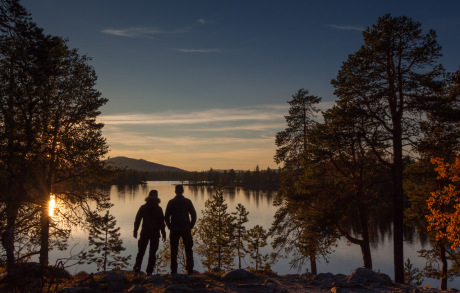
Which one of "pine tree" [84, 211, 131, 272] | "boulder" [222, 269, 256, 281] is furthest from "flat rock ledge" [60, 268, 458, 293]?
"pine tree" [84, 211, 131, 272]

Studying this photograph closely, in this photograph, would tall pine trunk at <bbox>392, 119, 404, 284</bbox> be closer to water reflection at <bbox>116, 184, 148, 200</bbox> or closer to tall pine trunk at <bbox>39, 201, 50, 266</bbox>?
tall pine trunk at <bbox>39, 201, 50, 266</bbox>

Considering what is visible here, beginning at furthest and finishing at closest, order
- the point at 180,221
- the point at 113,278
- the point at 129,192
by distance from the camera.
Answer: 1. the point at 129,192
2. the point at 180,221
3. the point at 113,278

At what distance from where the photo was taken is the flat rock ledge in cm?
662

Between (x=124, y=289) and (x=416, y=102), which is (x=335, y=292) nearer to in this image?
(x=124, y=289)

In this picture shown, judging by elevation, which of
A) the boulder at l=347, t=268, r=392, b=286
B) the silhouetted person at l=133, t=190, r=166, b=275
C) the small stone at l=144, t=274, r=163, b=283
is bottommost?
the boulder at l=347, t=268, r=392, b=286

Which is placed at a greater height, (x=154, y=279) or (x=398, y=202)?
(x=398, y=202)

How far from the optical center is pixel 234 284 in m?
7.45

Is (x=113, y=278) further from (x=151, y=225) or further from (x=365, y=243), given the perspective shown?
(x=365, y=243)

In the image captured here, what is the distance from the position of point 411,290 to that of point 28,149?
1228 centimetres

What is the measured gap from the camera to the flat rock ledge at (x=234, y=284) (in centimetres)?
662

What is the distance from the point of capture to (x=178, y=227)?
855cm

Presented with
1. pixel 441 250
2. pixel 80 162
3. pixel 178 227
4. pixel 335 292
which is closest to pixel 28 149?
pixel 80 162

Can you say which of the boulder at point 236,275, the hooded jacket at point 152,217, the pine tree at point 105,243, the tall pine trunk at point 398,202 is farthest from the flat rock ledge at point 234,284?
the pine tree at point 105,243

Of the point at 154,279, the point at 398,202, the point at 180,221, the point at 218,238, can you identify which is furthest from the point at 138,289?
the point at 218,238
